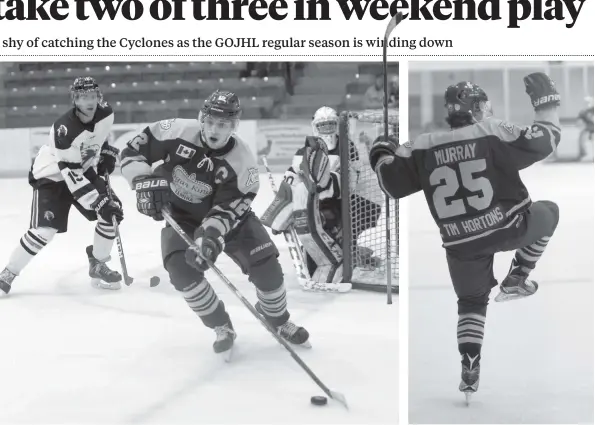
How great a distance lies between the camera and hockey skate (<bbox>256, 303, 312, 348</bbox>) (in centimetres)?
227

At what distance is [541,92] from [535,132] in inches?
3.2

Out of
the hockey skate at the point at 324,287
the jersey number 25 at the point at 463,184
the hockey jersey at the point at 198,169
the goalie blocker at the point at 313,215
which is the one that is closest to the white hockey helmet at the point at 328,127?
the goalie blocker at the point at 313,215

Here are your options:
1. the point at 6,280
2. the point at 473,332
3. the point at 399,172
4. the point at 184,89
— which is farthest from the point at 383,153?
the point at 184,89

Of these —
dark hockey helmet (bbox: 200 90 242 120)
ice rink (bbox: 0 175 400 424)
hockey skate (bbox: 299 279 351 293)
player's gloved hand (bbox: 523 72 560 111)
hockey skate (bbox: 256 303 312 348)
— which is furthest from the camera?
hockey skate (bbox: 299 279 351 293)

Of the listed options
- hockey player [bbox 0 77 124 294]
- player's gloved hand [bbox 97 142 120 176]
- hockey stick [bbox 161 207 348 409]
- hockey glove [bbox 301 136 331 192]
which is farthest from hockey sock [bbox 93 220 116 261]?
hockey stick [bbox 161 207 348 409]

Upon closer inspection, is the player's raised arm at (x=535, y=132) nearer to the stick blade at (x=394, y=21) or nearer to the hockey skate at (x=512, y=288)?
the hockey skate at (x=512, y=288)

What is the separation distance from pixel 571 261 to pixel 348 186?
1013 millimetres

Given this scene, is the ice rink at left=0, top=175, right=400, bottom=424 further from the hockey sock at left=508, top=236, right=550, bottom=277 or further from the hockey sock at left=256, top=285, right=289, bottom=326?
the hockey sock at left=508, top=236, right=550, bottom=277

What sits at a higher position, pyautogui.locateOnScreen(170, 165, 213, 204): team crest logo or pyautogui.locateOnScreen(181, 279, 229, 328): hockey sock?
pyautogui.locateOnScreen(170, 165, 213, 204): team crest logo

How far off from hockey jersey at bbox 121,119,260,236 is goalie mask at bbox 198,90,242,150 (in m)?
0.05

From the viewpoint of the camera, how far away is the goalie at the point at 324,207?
2963mm

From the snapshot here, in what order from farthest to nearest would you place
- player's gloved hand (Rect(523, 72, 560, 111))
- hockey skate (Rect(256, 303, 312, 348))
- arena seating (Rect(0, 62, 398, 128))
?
arena seating (Rect(0, 62, 398, 128)), hockey skate (Rect(256, 303, 312, 348)), player's gloved hand (Rect(523, 72, 560, 111))

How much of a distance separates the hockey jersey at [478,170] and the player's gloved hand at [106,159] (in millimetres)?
1539

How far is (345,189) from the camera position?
2988 millimetres
